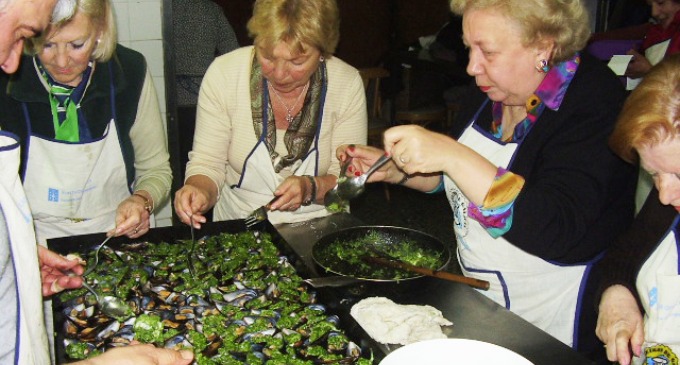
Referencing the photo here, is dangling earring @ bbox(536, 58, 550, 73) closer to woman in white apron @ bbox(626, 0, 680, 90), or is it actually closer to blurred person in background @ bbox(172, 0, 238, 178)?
woman in white apron @ bbox(626, 0, 680, 90)

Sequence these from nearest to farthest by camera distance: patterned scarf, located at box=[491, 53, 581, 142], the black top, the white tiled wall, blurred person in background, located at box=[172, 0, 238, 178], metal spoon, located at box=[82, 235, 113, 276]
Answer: the black top → patterned scarf, located at box=[491, 53, 581, 142] → metal spoon, located at box=[82, 235, 113, 276] → the white tiled wall → blurred person in background, located at box=[172, 0, 238, 178]

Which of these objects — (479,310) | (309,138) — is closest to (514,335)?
(479,310)

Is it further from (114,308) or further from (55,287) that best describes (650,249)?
(55,287)

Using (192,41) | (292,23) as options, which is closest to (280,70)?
(292,23)

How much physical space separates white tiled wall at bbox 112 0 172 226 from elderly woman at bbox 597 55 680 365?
94.5 inches

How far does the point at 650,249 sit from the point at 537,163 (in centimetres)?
38

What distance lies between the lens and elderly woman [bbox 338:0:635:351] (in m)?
1.70

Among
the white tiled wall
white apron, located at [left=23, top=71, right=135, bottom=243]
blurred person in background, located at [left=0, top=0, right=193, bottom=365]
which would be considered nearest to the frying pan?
blurred person in background, located at [left=0, top=0, right=193, bottom=365]

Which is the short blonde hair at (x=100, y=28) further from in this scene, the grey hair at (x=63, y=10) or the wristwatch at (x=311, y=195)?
the wristwatch at (x=311, y=195)

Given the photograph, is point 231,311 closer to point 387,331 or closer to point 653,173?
point 387,331

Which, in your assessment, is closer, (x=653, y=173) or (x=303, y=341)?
(x=653, y=173)

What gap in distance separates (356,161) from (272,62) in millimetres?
480

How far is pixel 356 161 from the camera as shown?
7.43 ft

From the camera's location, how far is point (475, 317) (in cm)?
168
